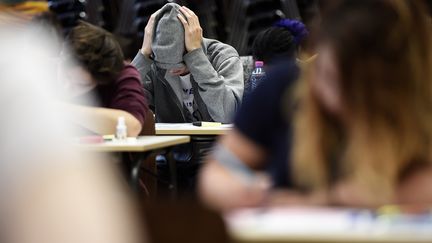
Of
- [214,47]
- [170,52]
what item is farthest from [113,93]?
[214,47]

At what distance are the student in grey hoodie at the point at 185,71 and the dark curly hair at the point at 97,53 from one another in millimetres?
836

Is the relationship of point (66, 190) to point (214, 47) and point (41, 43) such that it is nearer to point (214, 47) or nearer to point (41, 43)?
point (41, 43)

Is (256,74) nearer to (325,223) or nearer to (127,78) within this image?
(127,78)

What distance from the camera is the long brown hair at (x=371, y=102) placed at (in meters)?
1.40

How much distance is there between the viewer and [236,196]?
1479mm

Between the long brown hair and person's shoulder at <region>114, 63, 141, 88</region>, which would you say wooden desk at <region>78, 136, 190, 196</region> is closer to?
person's shoulder at <region>114, 63, 141, 88</region>

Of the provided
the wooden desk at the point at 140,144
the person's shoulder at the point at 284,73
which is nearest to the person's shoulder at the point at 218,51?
the wooden desk at the point at 140,144

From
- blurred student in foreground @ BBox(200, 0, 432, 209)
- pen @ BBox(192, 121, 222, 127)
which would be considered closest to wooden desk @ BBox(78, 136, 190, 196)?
pen @ BBox(192, 121, 222, 127)

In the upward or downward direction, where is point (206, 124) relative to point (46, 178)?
downward

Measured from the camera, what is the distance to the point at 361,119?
143 centimetres

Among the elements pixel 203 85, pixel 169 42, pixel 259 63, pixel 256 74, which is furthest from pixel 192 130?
pixel 259 63

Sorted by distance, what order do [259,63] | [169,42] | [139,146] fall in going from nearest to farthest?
[139,146]
[169,42]
[259,63]

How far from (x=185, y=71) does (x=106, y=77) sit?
1.01 m

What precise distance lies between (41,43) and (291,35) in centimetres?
443
